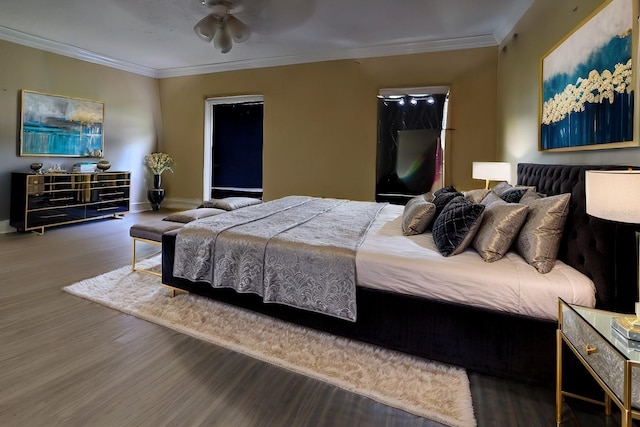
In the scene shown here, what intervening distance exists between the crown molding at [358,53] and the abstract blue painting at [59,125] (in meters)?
2.01

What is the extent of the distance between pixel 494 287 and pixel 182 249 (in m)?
2.14

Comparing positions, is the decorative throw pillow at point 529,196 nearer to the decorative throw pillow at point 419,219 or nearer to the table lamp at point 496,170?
the decorative throw pillow at point 419,219

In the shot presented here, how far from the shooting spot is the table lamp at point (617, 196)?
49.3 inches

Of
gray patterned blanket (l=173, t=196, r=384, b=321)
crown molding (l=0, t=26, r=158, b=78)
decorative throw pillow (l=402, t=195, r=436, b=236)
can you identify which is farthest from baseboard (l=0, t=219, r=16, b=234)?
decorative throw pillow (l=402, t=195, r=436, b=236)

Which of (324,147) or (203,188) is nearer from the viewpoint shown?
(324,147)

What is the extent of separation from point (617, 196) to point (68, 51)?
24.7 ft

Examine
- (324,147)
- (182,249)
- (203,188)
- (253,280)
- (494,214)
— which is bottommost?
(253,280)

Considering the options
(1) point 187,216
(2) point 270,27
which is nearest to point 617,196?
(1) point 187,216

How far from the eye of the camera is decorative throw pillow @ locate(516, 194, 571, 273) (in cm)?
183

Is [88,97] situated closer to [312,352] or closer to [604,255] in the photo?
[312,352]

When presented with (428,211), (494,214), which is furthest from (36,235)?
(494,214)

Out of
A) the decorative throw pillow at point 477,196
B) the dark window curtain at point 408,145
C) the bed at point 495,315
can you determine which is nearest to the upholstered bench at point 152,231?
the bed at point 495,315

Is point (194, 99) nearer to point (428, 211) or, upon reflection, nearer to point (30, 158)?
point (30, 158)

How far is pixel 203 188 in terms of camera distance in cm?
729
